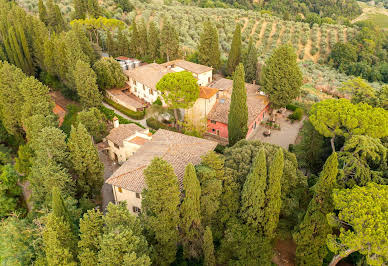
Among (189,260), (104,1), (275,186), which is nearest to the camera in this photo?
(275,186)

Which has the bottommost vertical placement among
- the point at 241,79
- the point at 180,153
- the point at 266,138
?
the point at 266,138

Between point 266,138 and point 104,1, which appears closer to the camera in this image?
point 266,138

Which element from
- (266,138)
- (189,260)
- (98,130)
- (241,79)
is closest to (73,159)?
(98,130)

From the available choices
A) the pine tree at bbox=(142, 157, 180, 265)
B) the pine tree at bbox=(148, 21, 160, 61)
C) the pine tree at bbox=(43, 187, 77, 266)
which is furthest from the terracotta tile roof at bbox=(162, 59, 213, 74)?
the pine tree at bbox=(43, 187, 77, 266)

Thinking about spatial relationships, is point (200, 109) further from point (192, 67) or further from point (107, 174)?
point (107, 174)

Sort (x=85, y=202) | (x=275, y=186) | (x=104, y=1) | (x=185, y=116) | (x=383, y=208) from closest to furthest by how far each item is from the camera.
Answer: (x=383, y=208) < (x=275, y=186) < (x=85, y=202) < (x=185, y=116) < (x=104, y=1)

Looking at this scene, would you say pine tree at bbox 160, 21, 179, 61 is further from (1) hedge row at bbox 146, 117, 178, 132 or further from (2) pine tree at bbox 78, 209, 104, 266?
(2) pine tree at bbox 78, 209, 104, 266

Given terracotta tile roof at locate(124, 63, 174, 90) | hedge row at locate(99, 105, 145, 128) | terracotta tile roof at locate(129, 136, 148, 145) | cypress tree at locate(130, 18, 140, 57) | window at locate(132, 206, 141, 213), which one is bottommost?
window at locate(132, 206, 141, 213)

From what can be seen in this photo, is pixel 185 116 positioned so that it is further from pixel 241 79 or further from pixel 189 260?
pixel 189 260
